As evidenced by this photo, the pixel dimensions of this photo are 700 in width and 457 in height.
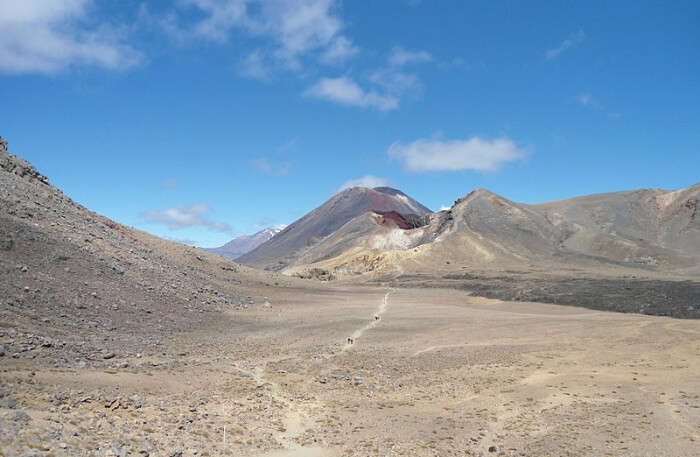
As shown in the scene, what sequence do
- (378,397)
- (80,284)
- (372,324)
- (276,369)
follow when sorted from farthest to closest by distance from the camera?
(372,324) < (80,284) < (276,369) < (378,397)

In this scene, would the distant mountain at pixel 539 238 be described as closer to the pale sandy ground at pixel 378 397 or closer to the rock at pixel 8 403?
the pale sandy ground at pixel 378 397

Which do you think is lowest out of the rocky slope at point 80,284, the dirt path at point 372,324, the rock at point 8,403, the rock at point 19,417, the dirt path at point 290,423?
the dirt path at point 290,423

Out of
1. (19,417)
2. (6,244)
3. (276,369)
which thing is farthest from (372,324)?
(19,417)

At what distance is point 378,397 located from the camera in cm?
1759

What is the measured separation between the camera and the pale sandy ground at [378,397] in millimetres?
12000

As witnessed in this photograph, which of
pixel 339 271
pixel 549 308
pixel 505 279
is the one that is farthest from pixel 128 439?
pixel 339 271

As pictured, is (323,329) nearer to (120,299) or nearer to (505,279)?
(120,299)

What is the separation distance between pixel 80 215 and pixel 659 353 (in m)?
41.0

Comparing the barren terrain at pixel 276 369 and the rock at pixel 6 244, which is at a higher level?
the rock at pixel 6 244

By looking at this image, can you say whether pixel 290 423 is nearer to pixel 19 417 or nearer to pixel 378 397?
pixel 378 397

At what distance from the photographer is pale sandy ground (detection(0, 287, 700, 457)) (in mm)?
12000

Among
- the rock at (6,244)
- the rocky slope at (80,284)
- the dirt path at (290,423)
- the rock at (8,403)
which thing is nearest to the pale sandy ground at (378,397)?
the dirt path at (290,423)

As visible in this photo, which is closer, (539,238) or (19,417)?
(19,417)

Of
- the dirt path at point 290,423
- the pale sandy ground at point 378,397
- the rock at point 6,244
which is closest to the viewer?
the pale sandy ground at point 378,397
